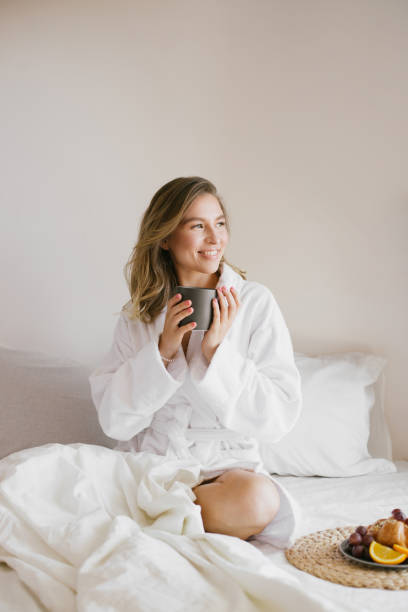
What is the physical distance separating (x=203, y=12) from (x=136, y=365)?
5.01 feet

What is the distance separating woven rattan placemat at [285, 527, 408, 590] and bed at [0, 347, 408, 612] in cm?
2

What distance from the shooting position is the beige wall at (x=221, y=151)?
7.73 feet

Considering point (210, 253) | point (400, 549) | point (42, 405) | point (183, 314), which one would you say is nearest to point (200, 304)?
point (183, 314)

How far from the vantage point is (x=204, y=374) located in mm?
1595

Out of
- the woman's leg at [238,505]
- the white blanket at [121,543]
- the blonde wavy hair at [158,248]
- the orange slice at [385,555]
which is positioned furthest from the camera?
the blonde wavy hair at [158,248]

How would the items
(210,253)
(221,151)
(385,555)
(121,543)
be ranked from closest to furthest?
1. (121,543)
2. (385,555)
3. (210,253)
4. (221,151)

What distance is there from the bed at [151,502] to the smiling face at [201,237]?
539 millimetres

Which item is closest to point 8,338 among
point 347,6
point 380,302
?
point 380,302

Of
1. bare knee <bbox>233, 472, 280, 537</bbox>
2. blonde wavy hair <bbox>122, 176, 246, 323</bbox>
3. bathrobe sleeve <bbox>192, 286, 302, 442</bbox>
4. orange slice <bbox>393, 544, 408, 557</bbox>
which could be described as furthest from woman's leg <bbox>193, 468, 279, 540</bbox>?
blonde wavy hair <bbox>122, 176, 246, 323</bbox>

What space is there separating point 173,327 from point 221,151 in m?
1.22

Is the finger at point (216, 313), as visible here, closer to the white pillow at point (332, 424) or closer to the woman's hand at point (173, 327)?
the woman's hand at point (173, 327)

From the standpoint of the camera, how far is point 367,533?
1349 mm

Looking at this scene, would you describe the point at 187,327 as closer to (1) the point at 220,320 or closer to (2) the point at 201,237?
(1) the point at 220,320

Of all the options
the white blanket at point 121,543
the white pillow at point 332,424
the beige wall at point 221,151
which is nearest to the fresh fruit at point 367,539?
the white blanket at point 121,543
